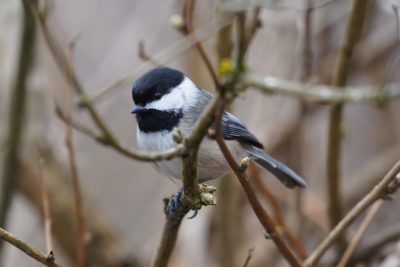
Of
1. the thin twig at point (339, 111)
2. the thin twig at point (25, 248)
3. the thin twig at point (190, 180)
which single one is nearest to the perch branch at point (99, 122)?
the thin twig at point (190, 180)

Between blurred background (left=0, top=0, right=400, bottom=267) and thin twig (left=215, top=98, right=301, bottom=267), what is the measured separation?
83 centimetres

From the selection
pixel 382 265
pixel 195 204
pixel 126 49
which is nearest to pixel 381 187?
pixel 195 204

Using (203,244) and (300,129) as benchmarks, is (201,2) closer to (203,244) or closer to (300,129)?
(300,129)

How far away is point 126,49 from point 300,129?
1161 mm

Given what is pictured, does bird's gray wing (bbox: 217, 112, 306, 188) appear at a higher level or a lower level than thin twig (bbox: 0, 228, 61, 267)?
higher

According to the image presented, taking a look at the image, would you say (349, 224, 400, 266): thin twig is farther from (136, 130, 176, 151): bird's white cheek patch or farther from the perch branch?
the perch branch

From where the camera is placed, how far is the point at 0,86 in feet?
9.35

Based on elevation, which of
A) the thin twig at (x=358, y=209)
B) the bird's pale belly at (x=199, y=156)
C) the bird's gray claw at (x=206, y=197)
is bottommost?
the thin twig at (x=358, y=209)

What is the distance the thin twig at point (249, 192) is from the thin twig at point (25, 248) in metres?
0.36

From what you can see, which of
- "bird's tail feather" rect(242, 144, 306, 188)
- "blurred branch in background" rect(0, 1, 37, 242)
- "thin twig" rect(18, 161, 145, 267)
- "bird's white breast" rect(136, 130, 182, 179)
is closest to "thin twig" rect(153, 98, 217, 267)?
"bird's white breast" rect(136, 130, 182, 179)

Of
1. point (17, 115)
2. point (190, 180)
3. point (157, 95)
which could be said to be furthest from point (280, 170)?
point (17, 115)

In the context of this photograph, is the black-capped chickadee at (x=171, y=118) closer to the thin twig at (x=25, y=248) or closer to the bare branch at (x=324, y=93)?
the bare branch at (x=324, y=93)

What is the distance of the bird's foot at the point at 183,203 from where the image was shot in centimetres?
142

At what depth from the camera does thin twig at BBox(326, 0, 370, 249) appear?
1.98 metres
